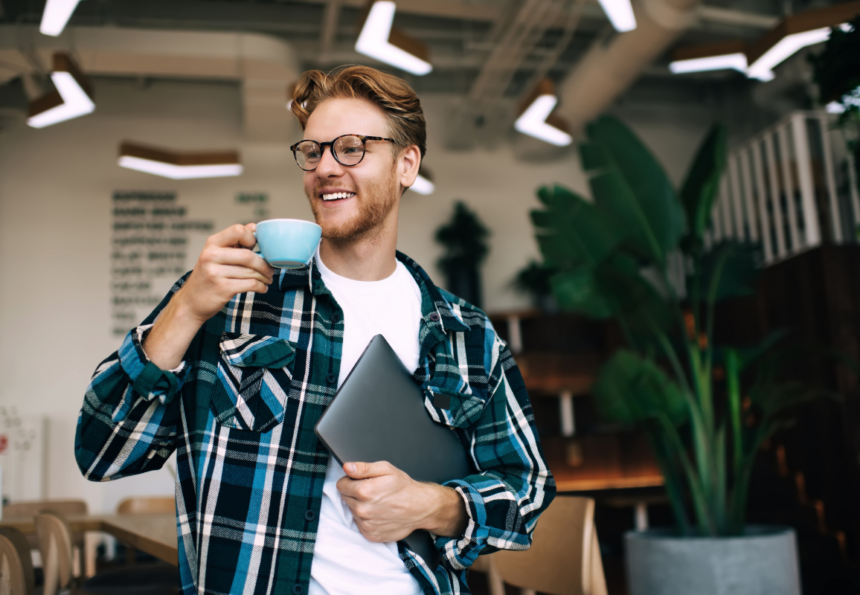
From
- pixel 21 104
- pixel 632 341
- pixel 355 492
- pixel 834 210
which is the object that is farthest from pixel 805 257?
pixel 21 104

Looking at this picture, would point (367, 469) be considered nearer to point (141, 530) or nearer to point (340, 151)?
point (340, 151)

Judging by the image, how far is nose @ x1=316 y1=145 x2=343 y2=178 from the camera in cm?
113

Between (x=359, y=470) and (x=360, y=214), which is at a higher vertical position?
(x=360, y=214)

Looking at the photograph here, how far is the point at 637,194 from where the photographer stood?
312 cm

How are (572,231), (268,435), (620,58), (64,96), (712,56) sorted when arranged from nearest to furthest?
(268,435) < (572,231) < (64,96) < (712,56) < (620,58)

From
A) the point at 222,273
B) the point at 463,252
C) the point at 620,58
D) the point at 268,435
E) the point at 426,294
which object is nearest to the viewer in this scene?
the point at 222,273

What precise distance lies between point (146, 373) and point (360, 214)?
1.37 ft

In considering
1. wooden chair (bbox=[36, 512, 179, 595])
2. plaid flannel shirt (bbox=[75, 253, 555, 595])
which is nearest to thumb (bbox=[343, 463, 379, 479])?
plaid flannel shirt (bbox=[75, 253, 555, 595])

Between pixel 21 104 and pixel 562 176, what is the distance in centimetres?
510

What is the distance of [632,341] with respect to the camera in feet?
11.1

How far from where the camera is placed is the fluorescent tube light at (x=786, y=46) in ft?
13.2

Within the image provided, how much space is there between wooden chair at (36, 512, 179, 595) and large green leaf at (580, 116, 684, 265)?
2.28m

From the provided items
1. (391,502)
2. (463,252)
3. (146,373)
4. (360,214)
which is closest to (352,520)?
(391,502)

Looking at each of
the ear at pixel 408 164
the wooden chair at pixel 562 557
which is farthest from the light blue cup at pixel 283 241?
the wooden chair at pixel 562 557
